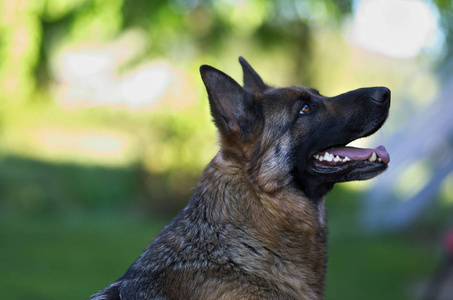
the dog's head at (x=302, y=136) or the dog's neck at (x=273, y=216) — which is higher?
the dog's head at (x=302, y=136)

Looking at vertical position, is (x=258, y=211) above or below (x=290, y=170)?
below

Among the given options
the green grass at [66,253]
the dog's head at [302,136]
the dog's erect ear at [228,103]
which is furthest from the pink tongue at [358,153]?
the green grass at [66,253]

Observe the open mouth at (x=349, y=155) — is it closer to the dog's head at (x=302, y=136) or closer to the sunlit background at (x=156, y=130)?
the dog's head at (x=302, y=136)

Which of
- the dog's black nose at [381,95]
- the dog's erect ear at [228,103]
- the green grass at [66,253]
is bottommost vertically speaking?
the green grass at [66,253]

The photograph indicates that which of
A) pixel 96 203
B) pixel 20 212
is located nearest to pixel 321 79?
pixel 96 203

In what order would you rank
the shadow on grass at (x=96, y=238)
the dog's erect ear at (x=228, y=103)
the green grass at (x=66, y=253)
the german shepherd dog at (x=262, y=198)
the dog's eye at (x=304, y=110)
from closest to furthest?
the german shepherd dog at (x=262, y=198)
the dog's erect ear at (x=228, y=103)
the dog's eye at (x=304, y=110)
the green grass at (x=66, y=253)
the shadow on grass at (x=96, y=238)

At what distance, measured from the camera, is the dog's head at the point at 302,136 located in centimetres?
387

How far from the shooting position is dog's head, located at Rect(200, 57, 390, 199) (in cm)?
387

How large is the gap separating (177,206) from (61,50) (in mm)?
4282

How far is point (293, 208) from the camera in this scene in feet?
12.6

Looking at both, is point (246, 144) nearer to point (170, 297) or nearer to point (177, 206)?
point (170, 297)

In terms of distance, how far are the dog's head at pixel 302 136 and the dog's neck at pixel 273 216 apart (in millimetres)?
74

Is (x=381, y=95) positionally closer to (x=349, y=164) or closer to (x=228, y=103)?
(x=349, y=164)

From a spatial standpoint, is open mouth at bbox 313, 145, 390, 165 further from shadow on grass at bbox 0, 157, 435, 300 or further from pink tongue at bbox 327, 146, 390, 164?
shadow on grass at bbox 0, 157, 435, 300
